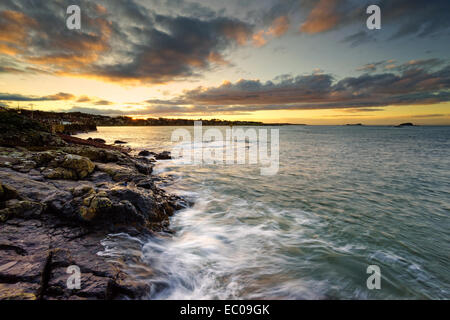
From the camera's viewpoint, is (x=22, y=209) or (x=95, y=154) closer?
(x=22, y=209)

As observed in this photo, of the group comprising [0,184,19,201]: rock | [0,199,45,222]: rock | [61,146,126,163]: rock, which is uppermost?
[61,146,126,163]: rock

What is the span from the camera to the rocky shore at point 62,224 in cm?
356

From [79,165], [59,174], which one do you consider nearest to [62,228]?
[59,174]

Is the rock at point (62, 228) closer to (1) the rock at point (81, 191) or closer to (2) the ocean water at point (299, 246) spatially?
(1) the rock at point (81, 191)

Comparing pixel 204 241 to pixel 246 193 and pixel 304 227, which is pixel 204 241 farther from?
pixel 246 193

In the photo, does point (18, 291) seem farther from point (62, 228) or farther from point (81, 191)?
point (81, 191)

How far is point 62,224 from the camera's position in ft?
18.1

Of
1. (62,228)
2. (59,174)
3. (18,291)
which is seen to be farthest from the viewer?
(59,174)

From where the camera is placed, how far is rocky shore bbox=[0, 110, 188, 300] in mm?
3556

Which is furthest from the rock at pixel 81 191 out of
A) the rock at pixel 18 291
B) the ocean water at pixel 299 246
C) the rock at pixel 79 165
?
the rock at pixel 18 291

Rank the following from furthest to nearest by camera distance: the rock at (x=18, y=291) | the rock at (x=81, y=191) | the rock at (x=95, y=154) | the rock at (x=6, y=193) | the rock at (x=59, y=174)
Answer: the rock at (x=95, y=154)
the rock at (x=59, y=174)
the rock at (x=81, y=191)
the rock at (x=6, y=193)
the rock at (x=18, y=291)

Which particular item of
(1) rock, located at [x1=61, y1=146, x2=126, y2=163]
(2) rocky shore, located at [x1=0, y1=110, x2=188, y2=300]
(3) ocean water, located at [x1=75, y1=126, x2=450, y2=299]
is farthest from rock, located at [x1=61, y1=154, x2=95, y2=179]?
(3) ocean water, located at [x1=75, y1=126, x2=450, y2=299]

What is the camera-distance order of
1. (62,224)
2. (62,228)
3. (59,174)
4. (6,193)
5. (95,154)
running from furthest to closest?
(95,154), (59,174), (6,193), (62,224), (62,228)

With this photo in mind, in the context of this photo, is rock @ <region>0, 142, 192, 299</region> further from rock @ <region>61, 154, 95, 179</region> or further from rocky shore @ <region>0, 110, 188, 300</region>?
rock @ <region>61, 154, 95, 179</region>
